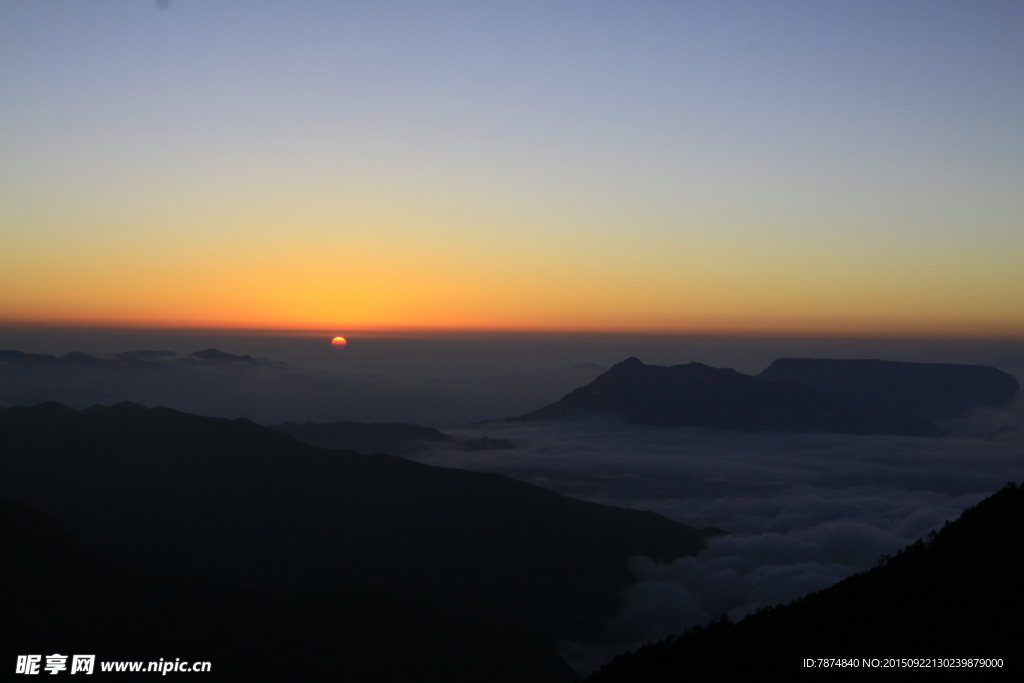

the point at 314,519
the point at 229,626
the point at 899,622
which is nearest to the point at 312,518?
the point at 314,519

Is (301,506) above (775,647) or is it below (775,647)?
below

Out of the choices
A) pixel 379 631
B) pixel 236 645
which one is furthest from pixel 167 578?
pixel 379 631

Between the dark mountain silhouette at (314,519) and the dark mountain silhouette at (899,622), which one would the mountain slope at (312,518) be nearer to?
the dark mountain silhouette at (314,519)

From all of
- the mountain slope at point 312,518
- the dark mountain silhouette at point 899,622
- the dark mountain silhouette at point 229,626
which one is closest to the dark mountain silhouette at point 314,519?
the mountain slope at point 312,518

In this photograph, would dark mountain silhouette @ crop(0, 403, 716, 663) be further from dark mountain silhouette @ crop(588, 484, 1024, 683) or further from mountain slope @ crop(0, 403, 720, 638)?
dark mountain silhouette @ crop(588, 484, 1024, 683)

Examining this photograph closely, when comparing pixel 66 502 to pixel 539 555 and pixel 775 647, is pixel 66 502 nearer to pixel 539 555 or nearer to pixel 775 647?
pixel 539 555

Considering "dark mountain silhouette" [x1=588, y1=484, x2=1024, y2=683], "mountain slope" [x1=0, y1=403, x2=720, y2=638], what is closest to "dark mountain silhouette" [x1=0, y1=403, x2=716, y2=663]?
"mountain slope" [x1=0, y1=403, x2=720, y2=638]

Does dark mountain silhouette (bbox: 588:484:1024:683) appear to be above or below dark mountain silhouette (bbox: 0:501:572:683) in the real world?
above
